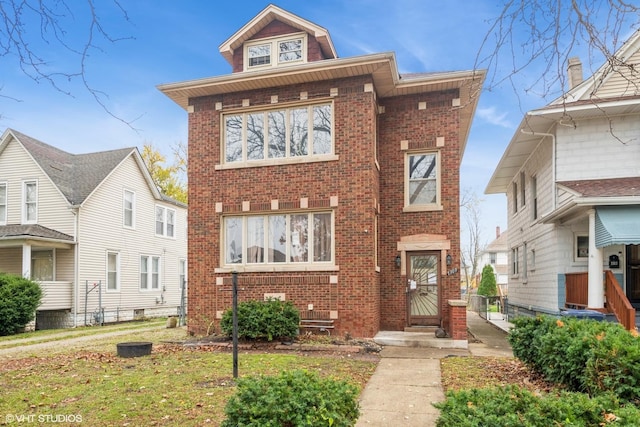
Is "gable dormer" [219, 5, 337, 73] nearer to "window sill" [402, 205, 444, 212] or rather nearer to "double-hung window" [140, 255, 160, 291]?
"window sill" [402, 205, 444, 212]

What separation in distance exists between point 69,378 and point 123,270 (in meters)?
14.3

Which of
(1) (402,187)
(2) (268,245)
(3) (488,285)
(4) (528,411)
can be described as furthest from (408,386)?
(3) (488,285)

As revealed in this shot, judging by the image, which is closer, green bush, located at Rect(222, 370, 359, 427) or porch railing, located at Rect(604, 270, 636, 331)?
green bush, located at Rect(222, 370, 359, 427)

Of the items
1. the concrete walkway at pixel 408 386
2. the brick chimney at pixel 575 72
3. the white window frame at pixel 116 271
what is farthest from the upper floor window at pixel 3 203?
the brick chimney at pixel 575 72

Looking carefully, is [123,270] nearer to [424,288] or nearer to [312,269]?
[312,269]

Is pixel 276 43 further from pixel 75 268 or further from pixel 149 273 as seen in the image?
pixel 149 273

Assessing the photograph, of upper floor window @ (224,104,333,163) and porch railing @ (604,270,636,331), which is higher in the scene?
upper floor window @ (224,104,333,163)

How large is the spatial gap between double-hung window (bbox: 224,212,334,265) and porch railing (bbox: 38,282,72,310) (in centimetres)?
903

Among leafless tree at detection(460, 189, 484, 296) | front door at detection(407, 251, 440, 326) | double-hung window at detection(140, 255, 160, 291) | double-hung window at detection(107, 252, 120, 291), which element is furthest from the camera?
leafless tree at detection(460, 189, 484, 296)

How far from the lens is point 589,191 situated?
34.3 ft

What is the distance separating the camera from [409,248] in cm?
1177

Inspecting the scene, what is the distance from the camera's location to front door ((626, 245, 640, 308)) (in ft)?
37.7

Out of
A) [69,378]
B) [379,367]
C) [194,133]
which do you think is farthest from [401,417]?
[194,133]

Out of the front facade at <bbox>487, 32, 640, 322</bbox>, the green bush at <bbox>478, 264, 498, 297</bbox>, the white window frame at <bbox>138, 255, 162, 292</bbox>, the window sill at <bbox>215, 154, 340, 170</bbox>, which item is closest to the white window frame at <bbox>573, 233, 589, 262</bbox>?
the front facade at <bbox>487, 32, 640, 322</bbox>
